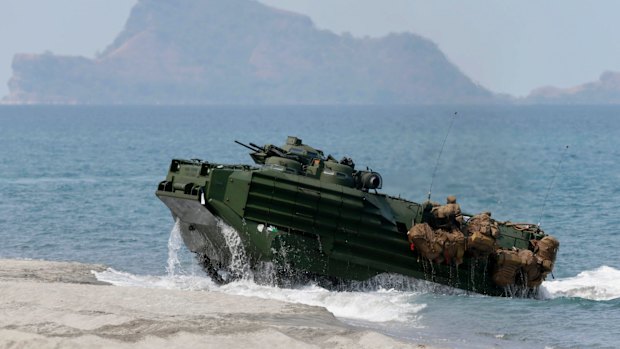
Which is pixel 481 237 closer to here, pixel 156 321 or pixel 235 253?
pixel 235 253

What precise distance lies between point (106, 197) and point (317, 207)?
32864 millimetres

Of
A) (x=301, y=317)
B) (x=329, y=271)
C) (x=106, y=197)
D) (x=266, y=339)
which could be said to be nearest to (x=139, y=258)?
(x=329, y=271)

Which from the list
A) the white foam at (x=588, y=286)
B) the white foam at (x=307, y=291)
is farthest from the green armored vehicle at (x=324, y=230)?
the white foam at (x=588, y=286)

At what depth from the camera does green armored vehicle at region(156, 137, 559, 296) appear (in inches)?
1280

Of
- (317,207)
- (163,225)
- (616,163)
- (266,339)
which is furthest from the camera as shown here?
(616,163)

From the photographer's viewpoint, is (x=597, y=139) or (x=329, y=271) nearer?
(x=329, y=271)

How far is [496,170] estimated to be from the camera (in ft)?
248

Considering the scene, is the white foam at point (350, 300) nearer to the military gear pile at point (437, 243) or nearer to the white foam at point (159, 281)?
the white foam at point (159, 281)

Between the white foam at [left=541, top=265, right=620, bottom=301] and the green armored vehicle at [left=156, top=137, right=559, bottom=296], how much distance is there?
199 centimetres

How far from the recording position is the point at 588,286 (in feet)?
122

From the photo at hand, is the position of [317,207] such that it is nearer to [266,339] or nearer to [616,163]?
[266,339]

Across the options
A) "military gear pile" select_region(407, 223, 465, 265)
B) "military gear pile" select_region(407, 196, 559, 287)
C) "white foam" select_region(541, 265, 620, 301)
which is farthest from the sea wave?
"white foam" select_region(541, 265, 620, 301)

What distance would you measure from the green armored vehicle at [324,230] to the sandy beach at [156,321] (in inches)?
145

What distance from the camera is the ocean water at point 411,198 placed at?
30641 mm
